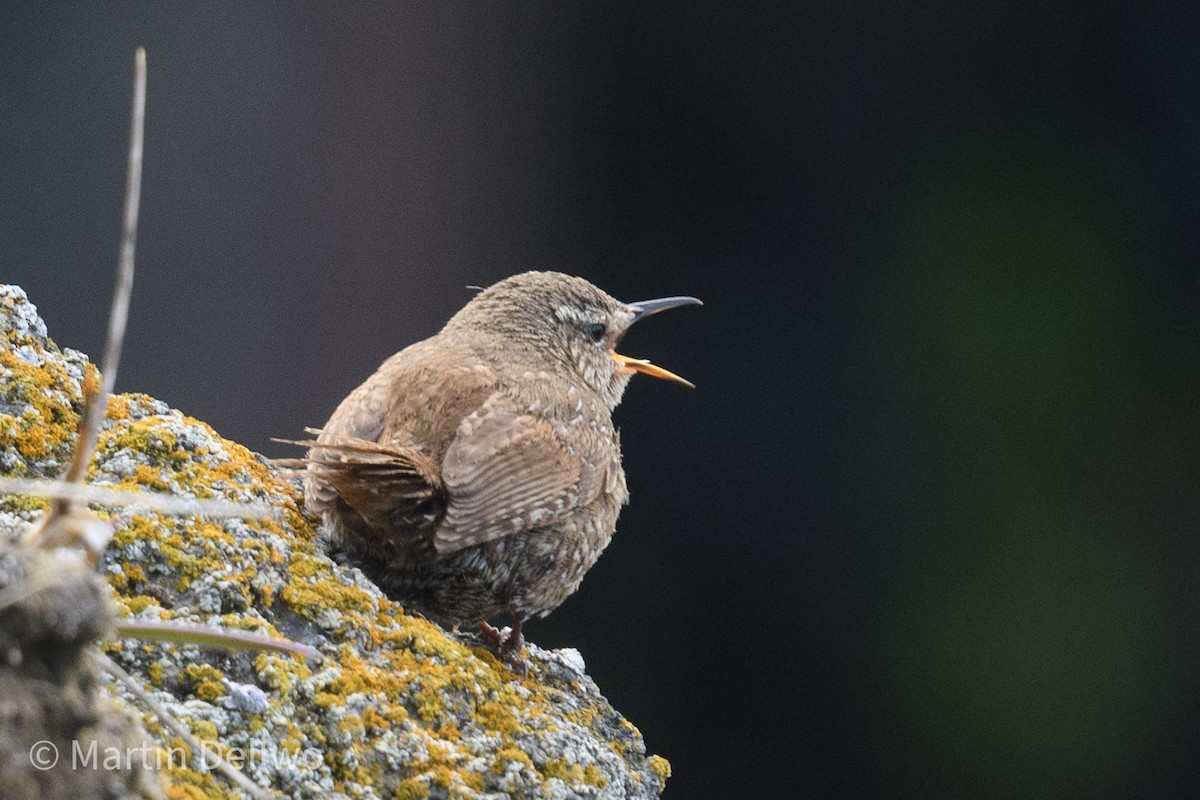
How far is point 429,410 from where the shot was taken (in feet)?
9.44

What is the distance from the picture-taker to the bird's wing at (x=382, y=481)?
2.49 m

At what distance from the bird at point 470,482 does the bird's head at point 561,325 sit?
0.09 metres

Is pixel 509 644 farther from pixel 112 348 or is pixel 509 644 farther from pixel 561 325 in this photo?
pixel 112 348

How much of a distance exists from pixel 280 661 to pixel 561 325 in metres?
2.02

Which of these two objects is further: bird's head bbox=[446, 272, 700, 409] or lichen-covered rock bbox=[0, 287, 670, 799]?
bird's head bbox=[446, 272, 700, 409]

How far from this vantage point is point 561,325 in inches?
150

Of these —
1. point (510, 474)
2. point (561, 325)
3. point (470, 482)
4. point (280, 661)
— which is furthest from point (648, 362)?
point (280, 661)

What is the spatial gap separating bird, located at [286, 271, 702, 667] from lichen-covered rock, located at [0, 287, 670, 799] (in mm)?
153

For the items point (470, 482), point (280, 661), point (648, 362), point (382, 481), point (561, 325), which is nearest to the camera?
point (280, 661)

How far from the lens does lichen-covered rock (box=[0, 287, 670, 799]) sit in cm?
180

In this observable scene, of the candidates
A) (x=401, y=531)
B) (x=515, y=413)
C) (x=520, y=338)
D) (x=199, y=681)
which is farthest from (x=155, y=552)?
(x=520, y=338)

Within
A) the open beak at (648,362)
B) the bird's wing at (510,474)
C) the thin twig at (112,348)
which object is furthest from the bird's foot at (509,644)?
the thin twig at (112,348)

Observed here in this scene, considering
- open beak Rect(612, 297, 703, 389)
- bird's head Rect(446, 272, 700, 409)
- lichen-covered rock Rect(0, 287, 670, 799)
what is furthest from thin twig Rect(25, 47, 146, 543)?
open beak Rect(612, 297, 703, 389)

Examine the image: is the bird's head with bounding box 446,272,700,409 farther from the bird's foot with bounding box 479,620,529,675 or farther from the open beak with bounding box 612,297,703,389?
the bird's foot with bounding box 479,620,529,675
